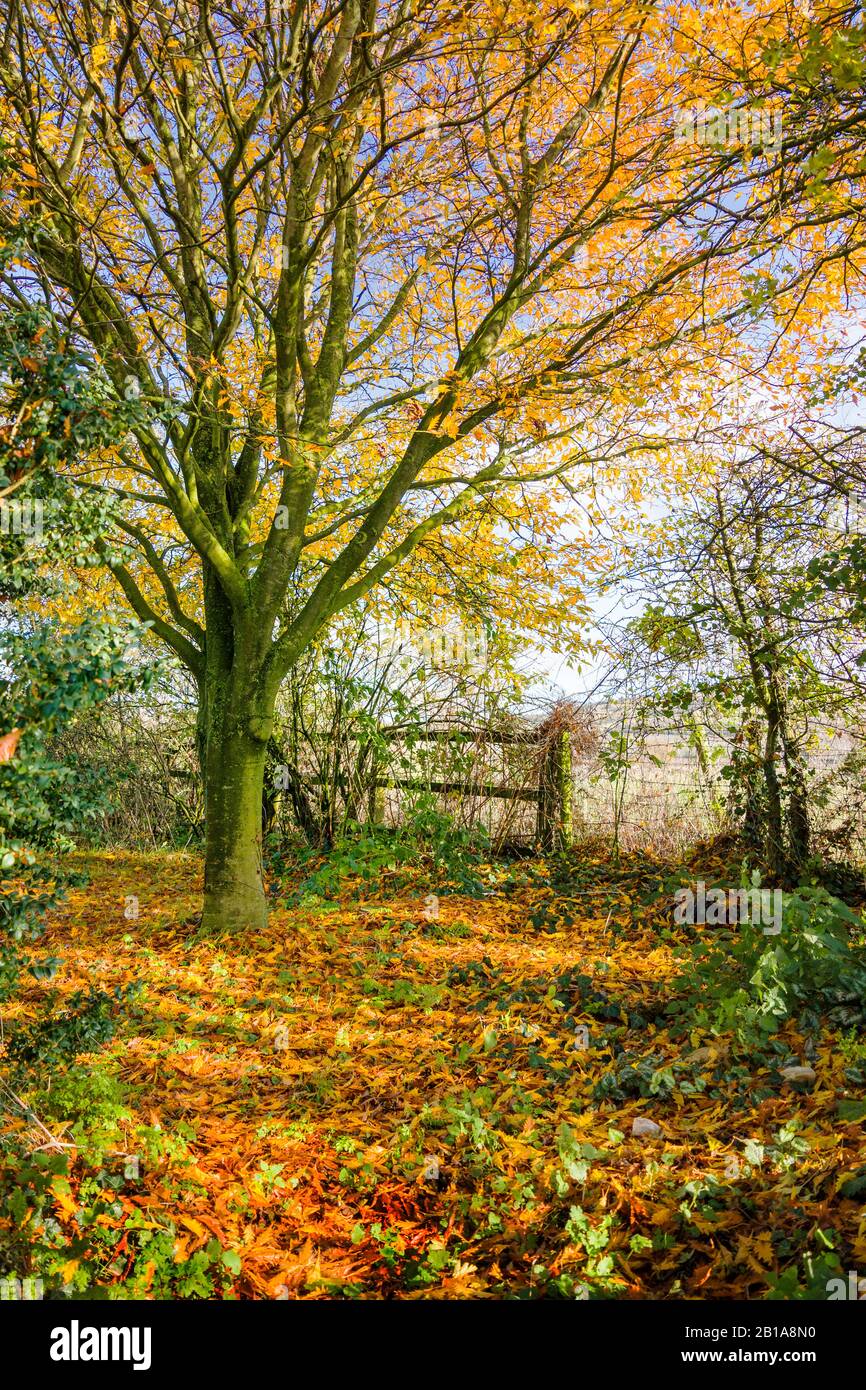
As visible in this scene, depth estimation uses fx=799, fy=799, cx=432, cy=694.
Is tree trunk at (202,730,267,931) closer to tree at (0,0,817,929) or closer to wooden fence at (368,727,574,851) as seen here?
tree at (0,0,817,929)

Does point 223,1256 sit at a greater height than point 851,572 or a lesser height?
lesser

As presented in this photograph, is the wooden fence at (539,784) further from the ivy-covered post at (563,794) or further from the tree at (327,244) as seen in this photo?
the tree at (327,244)

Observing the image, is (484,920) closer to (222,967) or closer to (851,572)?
(222,967)

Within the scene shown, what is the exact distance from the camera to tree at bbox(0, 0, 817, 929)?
5.40 m

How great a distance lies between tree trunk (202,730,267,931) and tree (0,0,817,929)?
0.08 feet

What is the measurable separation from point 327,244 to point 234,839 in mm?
5928

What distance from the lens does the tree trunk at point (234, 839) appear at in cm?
664

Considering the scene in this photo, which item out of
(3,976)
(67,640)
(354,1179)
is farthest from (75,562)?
(354,1179)

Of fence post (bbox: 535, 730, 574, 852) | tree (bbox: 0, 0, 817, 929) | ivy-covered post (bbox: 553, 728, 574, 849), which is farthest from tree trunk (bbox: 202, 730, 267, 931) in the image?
ivy-covered post (bbox: 553, 728, 574, 849)

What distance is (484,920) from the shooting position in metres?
6.91

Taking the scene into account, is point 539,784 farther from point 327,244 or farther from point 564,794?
point 327,244

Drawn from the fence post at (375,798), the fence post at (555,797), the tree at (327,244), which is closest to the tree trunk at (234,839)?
the tree at (327,244)

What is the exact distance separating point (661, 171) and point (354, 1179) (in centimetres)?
642

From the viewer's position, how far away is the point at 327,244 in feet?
26.4
